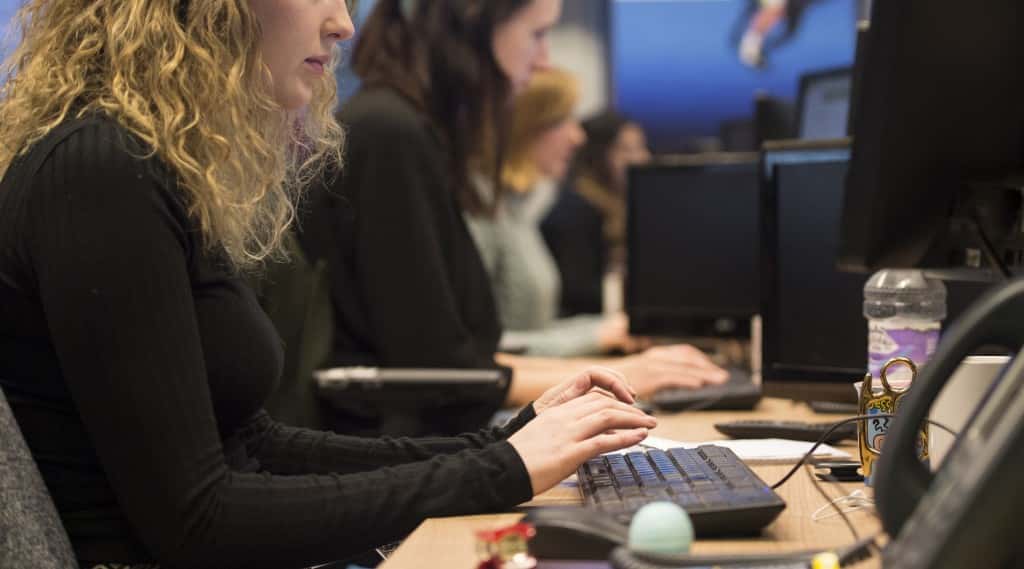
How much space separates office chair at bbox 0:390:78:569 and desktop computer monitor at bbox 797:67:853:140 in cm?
181

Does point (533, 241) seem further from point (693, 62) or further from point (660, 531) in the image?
point (693, 62)

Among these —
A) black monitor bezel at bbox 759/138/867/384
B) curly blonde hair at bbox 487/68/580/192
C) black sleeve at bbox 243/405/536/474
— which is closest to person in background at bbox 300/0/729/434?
black monitor bezel at bbox 759/138/867/384

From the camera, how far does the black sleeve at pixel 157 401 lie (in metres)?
1.11

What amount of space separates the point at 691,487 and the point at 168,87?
2.17 ft

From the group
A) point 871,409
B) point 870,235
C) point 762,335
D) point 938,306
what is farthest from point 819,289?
point 871,409

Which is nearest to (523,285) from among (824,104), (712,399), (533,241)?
(533,241)

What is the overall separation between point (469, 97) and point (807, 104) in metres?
0.83

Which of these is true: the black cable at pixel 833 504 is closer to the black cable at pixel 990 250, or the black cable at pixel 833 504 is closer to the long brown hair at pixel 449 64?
the black cable at pixel 990 250

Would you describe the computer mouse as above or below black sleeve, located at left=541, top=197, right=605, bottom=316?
above

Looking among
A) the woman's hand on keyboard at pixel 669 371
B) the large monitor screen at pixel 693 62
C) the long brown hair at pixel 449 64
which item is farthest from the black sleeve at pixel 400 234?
the large monitor screen at pixel 693 62

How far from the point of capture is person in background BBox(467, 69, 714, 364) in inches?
136

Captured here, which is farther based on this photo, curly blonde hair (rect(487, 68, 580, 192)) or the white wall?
the white wall

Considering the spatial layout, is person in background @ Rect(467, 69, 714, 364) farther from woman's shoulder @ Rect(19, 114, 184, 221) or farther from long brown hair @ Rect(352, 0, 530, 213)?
woman's shoulder @ Rect(19, 114, 184, 221)

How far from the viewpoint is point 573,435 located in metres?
1.24
